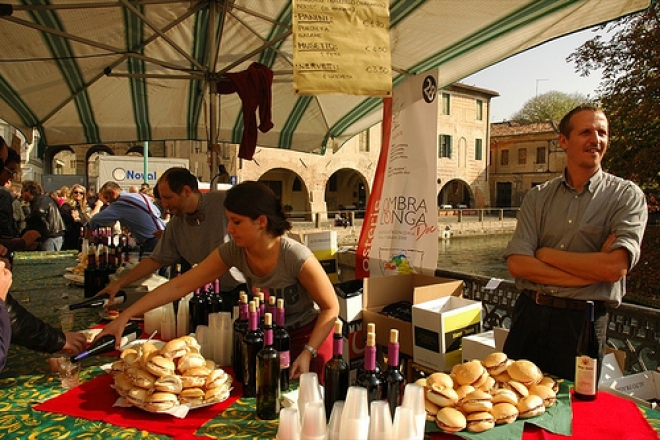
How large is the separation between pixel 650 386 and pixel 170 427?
2323mm

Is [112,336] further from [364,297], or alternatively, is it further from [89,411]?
[364,297]

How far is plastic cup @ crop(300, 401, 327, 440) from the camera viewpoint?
122 centimetres

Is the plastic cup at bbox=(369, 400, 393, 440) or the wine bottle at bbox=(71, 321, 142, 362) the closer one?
the plastic cup at bbox=(369, 400, 393, 440)

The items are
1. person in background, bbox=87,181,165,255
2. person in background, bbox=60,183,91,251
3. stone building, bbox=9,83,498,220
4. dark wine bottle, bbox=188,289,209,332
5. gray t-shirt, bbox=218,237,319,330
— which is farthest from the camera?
stone building, bbox=9,83,498,220

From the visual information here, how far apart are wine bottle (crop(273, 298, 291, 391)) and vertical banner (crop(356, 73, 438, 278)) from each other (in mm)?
2020

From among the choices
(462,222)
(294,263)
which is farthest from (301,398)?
(462,222)

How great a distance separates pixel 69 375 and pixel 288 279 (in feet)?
3.35

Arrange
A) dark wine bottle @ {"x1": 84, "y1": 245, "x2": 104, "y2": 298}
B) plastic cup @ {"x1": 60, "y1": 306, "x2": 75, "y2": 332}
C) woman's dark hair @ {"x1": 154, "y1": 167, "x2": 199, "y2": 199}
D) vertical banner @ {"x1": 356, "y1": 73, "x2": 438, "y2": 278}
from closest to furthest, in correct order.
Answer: plastic cup @ {"x1": 60, "y1": 306, "x2": 75, "y2": 332}, woman's dark hair @ {"x1": 154, "y1": 167, "x2": 199, "y2": 199}, dark wine bottle @ {"x1": 84, "y1": 245, "x2": 104, "y2": 298}, vertical banner @ {"x1": 356, "y1": 73, "x2": 438, "y2": 278}

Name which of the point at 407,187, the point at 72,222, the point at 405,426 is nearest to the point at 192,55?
the point at 407,187

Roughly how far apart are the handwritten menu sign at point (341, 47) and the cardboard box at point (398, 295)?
183 centimetres

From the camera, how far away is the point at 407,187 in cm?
390

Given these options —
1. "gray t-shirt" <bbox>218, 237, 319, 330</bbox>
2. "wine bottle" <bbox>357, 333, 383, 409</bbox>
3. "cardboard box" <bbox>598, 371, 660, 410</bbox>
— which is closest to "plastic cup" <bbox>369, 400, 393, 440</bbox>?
"wine bottle" <bbox>357, 333, 383, 409</bbox>

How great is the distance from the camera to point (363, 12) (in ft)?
6.72

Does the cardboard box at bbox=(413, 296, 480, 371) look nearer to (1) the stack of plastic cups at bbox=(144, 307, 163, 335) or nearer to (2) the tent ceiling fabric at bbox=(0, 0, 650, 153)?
(1) the stack of plastic cups at bbox=(144, 307, 163, 335)
